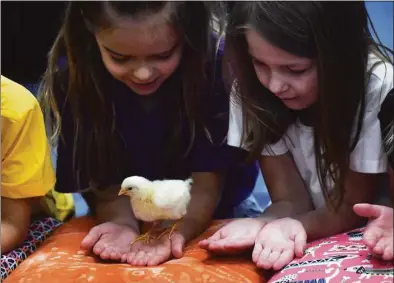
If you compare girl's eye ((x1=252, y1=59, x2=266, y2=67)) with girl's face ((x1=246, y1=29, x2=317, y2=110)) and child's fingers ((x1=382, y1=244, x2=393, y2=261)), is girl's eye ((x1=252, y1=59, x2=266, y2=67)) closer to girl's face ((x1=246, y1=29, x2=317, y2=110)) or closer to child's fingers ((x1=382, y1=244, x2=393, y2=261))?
girl's face ((x1=246, y1=29, x2=317, y2=110))

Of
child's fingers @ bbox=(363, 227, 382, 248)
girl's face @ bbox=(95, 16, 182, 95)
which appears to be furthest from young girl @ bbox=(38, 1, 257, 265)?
child's fingers @ bbox=(363, 227, 382, 248)

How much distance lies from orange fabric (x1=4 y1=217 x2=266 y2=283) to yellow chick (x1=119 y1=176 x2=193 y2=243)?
0.17 feet

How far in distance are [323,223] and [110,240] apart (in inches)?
9.9

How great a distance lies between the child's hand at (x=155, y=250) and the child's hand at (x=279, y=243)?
9 centimetres

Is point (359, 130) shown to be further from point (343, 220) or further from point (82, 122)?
point (82, 122)

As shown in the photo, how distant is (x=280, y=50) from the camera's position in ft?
2.48

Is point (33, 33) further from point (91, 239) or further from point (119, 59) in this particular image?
point (91, 239)

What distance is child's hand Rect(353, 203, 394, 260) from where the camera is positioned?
679mm

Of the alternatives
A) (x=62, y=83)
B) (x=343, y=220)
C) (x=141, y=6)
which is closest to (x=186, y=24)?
(x=141, y=6)

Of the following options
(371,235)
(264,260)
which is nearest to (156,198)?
(264,260)

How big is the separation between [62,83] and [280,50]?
276 mm

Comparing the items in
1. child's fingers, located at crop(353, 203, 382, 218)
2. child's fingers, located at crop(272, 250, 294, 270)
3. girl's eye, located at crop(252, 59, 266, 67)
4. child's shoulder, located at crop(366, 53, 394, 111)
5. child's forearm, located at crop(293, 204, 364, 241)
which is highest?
girl's eye, located at crop(252, 59, 266, 67)

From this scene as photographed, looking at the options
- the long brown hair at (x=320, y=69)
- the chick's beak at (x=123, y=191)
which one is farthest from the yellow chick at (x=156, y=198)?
the long brown hair at (x=320, y=69)

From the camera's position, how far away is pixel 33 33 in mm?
846
